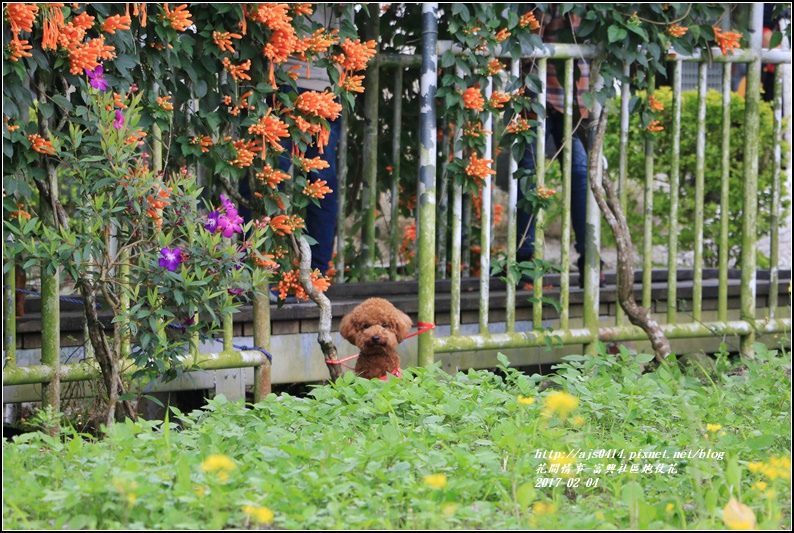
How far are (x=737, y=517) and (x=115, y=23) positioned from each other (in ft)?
8.01

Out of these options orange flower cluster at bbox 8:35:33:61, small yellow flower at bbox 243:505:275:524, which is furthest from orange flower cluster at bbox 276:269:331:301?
small yellow flower at bbox 243:505:275:524

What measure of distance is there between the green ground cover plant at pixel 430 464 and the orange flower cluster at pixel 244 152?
992mm

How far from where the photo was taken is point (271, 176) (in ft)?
12.7

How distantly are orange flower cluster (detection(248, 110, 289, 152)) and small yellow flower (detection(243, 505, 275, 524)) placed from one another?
1.96 m

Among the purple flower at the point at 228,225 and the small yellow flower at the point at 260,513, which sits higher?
the purple flower at the point at 228,225

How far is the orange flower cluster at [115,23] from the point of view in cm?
333

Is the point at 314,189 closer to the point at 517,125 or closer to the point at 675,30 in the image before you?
the point at 517,125

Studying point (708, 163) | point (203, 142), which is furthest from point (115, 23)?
point (708, 163)

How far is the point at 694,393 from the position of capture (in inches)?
133

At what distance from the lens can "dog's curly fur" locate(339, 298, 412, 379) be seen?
388 cm

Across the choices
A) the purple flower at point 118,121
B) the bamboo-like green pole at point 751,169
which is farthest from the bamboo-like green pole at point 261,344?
the bamboo-like green pole at point 751,169

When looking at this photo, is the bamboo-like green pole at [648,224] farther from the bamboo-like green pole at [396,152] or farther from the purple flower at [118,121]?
the purple flower at [118,121]

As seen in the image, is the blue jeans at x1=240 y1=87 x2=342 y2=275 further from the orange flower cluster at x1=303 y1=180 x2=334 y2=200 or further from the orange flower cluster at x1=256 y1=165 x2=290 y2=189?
the orange flower cluster at x1=256 y1=165 x2=290 y2=189

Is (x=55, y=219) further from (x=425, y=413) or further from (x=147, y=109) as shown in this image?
(x=425, y=413)
